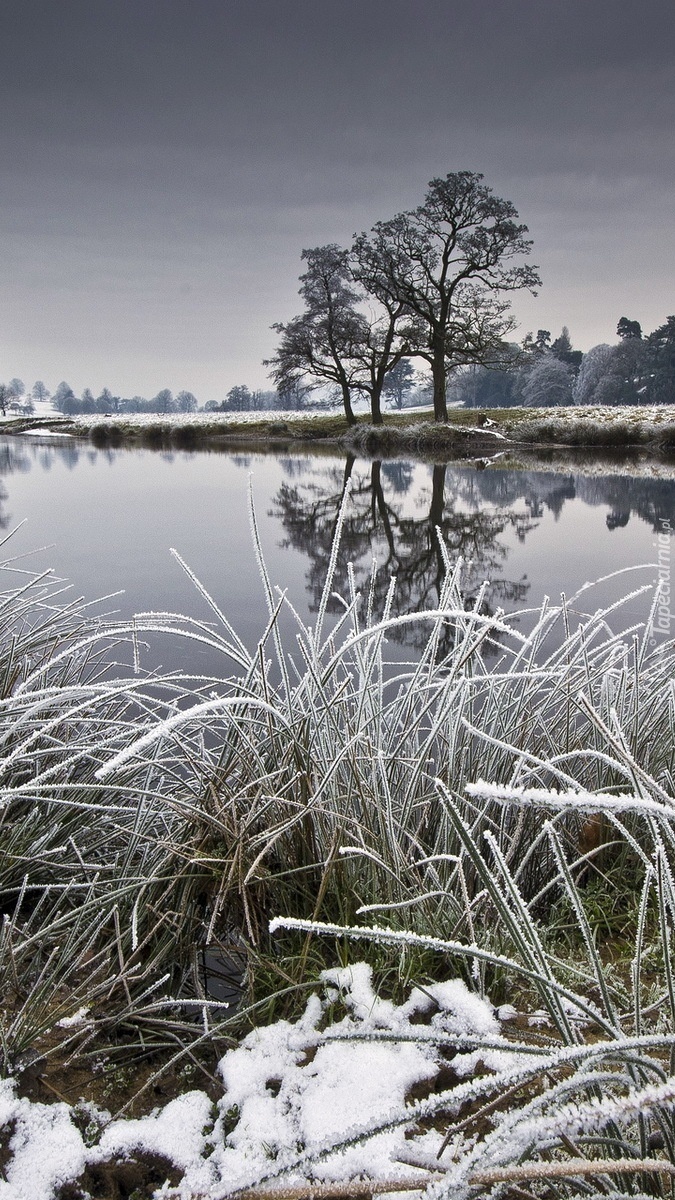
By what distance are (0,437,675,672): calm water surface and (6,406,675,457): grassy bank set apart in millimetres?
7836

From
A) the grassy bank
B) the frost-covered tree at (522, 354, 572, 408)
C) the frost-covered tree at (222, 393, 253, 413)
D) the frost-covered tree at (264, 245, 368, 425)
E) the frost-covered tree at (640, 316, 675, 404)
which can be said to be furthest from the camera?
the frost-covered tree at (222, 393, 253, 413)

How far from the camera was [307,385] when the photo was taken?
30.1m

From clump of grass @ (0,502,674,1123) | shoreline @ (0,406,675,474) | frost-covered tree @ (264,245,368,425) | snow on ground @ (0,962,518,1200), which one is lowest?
snow on ground @ (0,962,518,1200)

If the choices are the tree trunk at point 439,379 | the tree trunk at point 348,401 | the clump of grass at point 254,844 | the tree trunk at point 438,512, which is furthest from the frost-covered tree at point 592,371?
the clump of grass at point 254,844

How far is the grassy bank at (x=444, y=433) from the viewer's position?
70.8ft

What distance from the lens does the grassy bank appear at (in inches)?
850

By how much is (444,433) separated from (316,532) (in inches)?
668

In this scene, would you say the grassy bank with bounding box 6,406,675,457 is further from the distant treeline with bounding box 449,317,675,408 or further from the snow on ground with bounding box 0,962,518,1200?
the distant treeline with bounding box 449,317,675,408

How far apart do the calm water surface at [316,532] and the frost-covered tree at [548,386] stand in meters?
47.6

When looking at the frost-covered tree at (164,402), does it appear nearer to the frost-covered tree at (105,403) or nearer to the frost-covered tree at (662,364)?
the frost-covered tree at (105,403)

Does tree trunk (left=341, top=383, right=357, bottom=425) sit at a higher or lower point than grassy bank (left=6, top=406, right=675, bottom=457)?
higher

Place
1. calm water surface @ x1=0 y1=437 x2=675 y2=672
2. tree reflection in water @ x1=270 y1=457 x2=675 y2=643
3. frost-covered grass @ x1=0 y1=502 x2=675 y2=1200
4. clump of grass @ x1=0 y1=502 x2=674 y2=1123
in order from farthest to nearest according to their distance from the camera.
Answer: tree reflection in water @ x1=270 y1=457 x2=675 y2=643 < calm water surface @ x1=0 y1=437 x2=675 y2=672 < clump of grass @ x1=0 y1=502 x2=674 y2=1123 < frost-covered grass @ x1=0 y1=502 x2=675 y2=1200

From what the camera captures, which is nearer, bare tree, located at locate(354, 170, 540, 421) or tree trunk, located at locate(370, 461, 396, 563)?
tree trunk, located at locate(370, 461, 396, 563)

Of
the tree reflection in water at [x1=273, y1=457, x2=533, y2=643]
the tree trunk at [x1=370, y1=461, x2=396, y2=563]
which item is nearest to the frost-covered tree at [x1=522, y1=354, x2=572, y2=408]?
the tree trunk at [x1=370, y1=461, x2=396, y2=563]
